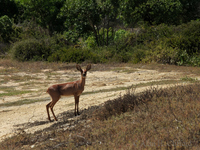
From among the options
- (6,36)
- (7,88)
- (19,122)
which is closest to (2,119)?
(19,122)

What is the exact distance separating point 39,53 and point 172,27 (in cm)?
1293

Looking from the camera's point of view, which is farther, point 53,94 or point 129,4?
point 129,4

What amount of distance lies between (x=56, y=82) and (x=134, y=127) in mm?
11134

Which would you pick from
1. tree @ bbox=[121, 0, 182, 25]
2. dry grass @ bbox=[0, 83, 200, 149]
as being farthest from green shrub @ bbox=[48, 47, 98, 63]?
dry grass @ bbox=[0, 83, 200, 149]

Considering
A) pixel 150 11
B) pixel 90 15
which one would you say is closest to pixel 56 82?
pixel 90 15

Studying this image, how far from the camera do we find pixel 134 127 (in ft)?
19.5

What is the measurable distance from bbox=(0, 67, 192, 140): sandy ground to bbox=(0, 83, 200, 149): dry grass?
1.19 metres

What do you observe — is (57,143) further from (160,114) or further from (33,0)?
(33,0)

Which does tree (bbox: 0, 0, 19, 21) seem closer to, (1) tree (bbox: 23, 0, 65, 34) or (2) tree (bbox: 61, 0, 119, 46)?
(1) tree (bbox: 23, 0, 65, 34)

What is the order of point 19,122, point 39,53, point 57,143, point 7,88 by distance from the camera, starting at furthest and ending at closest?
1. point 39,53
2. point 7,88
3. point 19,122
4. point 57,143

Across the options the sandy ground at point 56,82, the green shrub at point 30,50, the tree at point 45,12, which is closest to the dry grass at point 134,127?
the sandy ground at point 56,82

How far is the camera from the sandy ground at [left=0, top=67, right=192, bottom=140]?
9.31 m

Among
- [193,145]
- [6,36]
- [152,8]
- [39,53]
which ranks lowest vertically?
[193,145]

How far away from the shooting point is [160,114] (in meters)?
6.29
